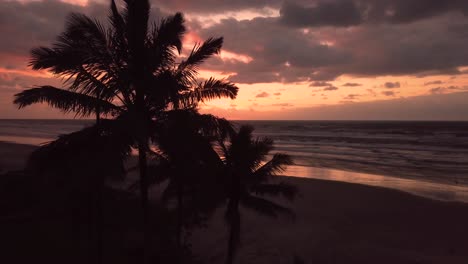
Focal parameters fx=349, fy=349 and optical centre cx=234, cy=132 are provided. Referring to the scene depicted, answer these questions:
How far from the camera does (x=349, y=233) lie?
16.5m

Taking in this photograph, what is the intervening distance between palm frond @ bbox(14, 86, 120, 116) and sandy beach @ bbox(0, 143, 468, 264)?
6286mm

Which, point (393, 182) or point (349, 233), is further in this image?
point (393, 182)

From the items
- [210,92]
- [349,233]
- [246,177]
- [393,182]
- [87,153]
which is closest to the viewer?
[87,153]

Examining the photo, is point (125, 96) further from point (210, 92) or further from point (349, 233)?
point (349, 233)

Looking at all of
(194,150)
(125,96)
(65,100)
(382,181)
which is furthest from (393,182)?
(65,100)

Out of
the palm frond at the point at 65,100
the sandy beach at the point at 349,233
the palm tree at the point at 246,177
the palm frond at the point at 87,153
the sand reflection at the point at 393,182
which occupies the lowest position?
the sandy beach at the point at 349,233

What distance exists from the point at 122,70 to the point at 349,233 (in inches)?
517

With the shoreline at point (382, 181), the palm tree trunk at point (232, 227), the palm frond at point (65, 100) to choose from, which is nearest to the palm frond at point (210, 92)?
the palm frond at point (65, 100)

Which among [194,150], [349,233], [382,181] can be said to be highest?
[194,150]

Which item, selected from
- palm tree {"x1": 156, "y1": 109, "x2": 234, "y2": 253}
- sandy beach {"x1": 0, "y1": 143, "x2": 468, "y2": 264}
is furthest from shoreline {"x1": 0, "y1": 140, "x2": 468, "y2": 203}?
palm tree {"x1": 156, "y1": 109, "x2": 234, "y2": 253}

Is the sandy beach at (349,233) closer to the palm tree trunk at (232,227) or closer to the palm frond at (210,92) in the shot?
the palm tree trunk at (232,227)

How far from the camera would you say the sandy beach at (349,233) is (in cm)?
1398

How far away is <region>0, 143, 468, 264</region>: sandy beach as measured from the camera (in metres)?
14.0

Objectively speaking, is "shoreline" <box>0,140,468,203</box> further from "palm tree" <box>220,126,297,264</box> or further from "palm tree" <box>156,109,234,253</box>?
"palm tree" <box>156,109,234,253</box>
